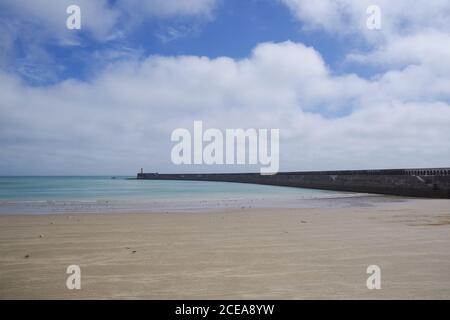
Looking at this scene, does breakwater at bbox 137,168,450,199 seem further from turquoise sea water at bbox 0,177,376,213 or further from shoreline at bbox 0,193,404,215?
shoreline at bbox 0,193,404,215

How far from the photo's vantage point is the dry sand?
13.5ft

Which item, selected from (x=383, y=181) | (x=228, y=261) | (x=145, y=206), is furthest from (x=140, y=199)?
(x=383, y=181)

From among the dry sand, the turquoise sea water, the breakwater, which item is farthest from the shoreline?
the breakwater

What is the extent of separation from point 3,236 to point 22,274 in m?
4.12

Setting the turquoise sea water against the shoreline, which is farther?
the turquoise sea water

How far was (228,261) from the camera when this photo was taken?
5562mm

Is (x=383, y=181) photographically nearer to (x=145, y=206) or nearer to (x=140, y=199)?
(x=140, y=199)

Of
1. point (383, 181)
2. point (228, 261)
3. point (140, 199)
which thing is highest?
point (383, 181)

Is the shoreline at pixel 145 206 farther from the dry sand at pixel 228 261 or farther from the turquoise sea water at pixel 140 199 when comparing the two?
the dry sand at pixel 228 261

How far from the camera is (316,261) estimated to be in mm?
5484
